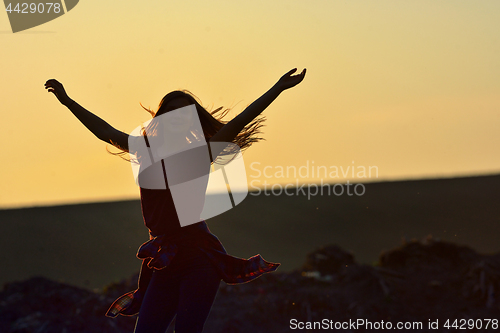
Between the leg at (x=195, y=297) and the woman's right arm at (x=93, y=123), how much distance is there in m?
1.02

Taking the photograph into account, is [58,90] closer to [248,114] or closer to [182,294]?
[248,114]

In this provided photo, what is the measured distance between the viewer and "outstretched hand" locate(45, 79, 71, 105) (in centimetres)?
372

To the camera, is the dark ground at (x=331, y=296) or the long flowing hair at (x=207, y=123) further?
the dark ground at (x=331, y=296)

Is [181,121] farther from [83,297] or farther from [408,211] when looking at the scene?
[408,211]

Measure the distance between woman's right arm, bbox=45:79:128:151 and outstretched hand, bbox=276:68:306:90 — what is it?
1.12 meters

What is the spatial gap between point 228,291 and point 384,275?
8.60 ft

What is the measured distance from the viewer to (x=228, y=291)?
346 inches

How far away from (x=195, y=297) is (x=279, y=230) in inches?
492

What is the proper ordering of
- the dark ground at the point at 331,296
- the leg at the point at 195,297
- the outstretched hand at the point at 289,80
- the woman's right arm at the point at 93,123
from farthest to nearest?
the dark ground at the point at 331,296, the woman's right arm at the point at 93,123, the outstretched hand at the point at 289,80, the leg at the point at 195,297

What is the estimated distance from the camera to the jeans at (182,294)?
10.4 feet

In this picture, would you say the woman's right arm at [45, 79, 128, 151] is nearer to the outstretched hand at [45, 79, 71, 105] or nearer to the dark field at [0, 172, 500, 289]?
the outstretched hand at [45, 79, 71, 105]

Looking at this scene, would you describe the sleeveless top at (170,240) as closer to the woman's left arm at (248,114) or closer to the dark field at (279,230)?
the woman's left arm at (248,114)

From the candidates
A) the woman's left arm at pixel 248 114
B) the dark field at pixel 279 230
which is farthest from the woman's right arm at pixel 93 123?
the dark field at pixel 279 230

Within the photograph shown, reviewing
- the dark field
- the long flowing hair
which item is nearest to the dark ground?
the dark field
